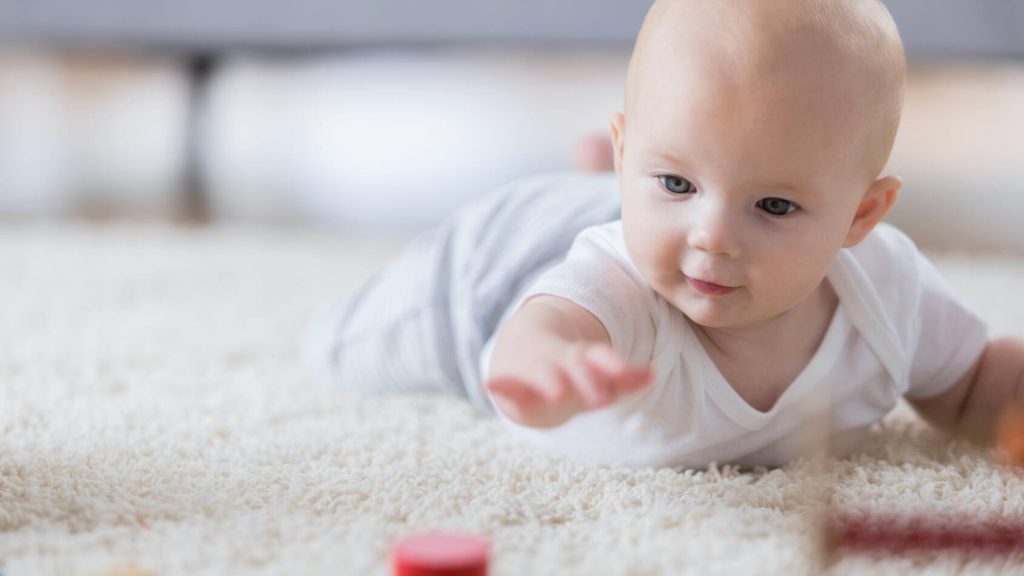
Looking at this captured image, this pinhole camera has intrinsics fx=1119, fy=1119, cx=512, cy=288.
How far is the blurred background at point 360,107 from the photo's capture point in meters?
Answer: 1.69

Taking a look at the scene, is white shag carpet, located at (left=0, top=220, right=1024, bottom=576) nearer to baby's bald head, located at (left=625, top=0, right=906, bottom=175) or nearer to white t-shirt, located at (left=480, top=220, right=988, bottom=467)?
white t-shirt, located at (left=480, top=220, right=988, bottom=467)

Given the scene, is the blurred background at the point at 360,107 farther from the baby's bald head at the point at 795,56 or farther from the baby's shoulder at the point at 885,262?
the baby's bald head at the point at 795,56

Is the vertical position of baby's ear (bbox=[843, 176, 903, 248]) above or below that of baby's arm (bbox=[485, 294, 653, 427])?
above

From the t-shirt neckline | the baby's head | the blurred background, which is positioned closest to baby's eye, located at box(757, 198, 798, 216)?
the baby's head

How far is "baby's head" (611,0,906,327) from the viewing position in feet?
1.94

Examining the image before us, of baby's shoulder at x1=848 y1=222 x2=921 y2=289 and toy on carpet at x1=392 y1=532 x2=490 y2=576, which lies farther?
baby's shoulder at x1=848 y1=222 x2=921 y2=289

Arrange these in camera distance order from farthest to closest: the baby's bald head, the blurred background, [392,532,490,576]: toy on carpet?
1. the blurred background
2. the baby's bald head
3. [392,532,490,576]: toy on carpet

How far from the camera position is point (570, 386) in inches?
20.1

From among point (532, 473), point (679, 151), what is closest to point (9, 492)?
point (532, 473)

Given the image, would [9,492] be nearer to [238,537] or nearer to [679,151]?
[238,537]

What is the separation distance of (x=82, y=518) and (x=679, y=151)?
0.37 metres

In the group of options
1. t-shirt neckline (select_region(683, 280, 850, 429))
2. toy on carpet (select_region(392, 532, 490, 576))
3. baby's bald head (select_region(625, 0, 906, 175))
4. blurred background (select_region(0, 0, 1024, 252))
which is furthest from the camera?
blurred background (select_region(0, 0, 1024, 252))

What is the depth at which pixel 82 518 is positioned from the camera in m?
0.58

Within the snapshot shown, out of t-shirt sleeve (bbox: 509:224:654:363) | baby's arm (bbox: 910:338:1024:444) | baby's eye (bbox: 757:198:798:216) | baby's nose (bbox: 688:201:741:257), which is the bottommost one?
baby's arm (bbox: 910:338:1024:444)
